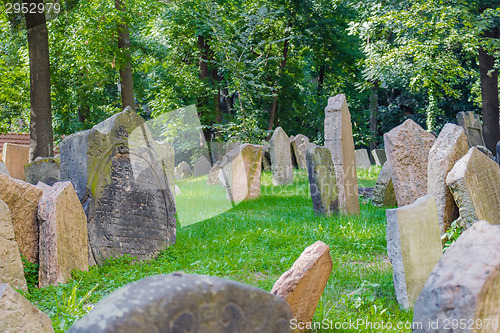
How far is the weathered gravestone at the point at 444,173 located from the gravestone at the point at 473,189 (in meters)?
0.17

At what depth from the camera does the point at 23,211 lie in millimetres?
5012

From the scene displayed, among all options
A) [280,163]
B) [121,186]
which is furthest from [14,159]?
[121,186]

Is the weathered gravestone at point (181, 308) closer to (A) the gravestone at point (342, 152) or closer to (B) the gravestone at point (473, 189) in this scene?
(B) the gravestone at point (473, 189)

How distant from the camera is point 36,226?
5113 mm

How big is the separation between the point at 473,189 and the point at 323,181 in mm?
3556

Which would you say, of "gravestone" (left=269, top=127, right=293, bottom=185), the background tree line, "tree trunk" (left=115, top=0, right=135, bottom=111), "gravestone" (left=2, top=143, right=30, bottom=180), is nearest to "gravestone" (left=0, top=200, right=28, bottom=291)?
the background tree line

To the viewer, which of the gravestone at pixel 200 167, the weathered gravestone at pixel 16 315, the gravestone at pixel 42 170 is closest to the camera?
the weathered gravestone at pixel 16 315

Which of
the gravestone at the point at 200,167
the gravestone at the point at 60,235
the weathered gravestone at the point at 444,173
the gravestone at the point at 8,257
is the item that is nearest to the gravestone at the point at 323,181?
the weathered gravestone at the point at 444,173

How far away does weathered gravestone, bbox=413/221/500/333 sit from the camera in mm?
2094

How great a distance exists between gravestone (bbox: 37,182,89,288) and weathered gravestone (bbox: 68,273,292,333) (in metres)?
3.46

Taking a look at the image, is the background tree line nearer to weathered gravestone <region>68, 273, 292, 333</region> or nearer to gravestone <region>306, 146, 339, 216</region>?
gravestone <region>306, 146, 339, 216</region>

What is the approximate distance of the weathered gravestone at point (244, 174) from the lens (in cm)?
1117

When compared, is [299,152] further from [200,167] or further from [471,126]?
[471,126]

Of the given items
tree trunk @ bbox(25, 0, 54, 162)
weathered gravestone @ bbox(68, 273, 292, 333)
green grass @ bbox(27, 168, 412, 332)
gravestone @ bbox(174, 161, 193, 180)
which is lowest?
green grass @ bbox(27, 168, 412, 332)
